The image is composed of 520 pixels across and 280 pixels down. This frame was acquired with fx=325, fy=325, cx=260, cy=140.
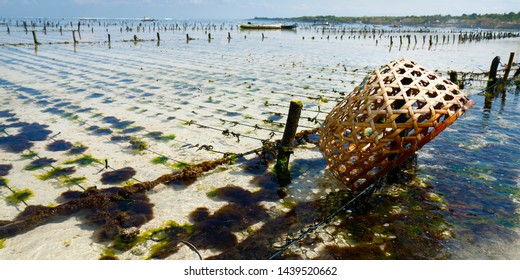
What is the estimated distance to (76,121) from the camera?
1048 centimetres

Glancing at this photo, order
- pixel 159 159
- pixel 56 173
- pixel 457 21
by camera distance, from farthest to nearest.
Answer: pixel 457 21 → pixel 159 159 → pixel 56 173

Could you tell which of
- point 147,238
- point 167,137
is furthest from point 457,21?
point 147,238

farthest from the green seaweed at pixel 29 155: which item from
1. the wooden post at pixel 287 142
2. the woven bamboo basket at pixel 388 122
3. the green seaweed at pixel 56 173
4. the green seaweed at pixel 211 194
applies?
the woven bamboo basket at pixel 388 122

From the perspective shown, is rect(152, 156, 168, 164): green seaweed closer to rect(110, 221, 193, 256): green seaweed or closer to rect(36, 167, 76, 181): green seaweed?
rect(36, 167, 76, 181): green seaweed

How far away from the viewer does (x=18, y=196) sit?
612cm

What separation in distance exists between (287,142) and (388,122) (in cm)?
244

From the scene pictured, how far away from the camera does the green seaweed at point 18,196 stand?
5.95m

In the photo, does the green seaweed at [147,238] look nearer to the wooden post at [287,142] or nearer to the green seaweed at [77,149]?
the wooden post at [287,142]

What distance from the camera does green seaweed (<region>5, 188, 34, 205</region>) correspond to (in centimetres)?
595

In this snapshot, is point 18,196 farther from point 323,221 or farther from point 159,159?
point 323,221

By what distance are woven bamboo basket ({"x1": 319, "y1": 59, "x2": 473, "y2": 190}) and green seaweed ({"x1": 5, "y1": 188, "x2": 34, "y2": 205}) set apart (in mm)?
5642

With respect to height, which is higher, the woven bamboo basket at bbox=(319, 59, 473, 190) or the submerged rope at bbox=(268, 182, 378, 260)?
the woven bamboo basket at bbox=(319, 59, 473, 190)

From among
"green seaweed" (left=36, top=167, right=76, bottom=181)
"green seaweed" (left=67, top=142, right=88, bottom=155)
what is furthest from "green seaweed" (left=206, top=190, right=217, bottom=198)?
"green seaweed" (left=67, top=142, right=88, bottom=155)
